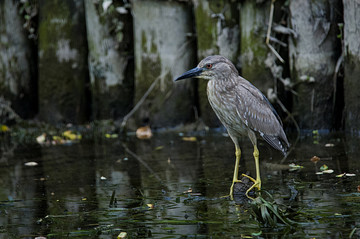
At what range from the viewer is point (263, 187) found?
16.1 feet

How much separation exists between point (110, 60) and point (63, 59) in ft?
2.46

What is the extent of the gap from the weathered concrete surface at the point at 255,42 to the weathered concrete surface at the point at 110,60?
182 centimetres

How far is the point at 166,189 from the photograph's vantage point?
16.6ft

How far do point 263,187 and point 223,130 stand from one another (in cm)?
323

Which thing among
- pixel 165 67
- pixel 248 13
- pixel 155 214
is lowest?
pixel 155 214

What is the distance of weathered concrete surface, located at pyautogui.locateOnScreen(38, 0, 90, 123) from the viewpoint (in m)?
8.66

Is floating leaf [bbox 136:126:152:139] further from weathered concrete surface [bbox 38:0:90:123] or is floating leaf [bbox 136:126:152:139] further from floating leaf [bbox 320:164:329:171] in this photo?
floating leaf [bbox 320:164:329:171]

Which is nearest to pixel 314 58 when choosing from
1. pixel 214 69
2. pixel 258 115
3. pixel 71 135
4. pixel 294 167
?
pixel 294 167

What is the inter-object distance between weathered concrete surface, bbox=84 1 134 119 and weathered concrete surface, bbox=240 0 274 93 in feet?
5.97

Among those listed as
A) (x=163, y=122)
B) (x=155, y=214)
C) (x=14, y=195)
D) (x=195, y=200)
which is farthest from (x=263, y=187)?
(x=163, y=122)

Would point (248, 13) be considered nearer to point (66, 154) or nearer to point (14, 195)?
point (66, 154)

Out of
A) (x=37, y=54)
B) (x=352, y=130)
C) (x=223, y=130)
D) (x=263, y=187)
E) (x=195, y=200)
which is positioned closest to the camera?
(x=195, y=200)

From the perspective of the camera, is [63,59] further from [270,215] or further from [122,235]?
[270,215]

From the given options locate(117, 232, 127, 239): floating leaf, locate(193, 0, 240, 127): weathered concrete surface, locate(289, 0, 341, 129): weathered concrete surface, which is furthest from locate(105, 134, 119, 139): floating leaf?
locate(117, 232, 127, 239): floating leaf
